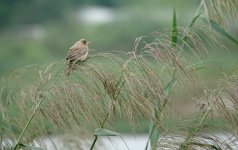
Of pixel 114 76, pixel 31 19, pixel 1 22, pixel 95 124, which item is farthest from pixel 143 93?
pixel 31 19

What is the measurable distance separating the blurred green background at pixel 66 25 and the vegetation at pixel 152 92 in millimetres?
14694

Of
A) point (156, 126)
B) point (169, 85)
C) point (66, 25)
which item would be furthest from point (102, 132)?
point (66, 25)

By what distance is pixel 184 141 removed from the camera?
11.4ft

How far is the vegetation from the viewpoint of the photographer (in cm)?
341

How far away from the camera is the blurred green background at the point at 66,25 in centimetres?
2291

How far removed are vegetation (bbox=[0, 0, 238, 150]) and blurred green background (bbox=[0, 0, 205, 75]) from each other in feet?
48.2

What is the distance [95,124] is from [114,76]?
31 cm

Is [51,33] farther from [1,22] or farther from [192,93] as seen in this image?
[192,93]

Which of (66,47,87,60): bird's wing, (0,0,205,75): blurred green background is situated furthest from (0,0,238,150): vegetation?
(0,0,205,75): blurred green background

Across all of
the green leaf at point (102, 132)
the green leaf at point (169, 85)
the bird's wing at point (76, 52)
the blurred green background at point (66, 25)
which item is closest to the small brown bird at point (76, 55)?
the bird's wing at point (76, 52)

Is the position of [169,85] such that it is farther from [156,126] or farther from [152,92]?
[152,92]

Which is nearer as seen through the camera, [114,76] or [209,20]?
[114,76]

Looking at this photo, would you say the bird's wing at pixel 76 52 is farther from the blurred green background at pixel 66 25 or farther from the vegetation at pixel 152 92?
the blurred green background at pixel 66 25

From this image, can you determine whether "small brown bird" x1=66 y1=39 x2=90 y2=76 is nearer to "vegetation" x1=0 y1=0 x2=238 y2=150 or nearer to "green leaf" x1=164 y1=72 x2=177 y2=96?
"vegetation" x1=0 y1=0 x2=238 y2=150
